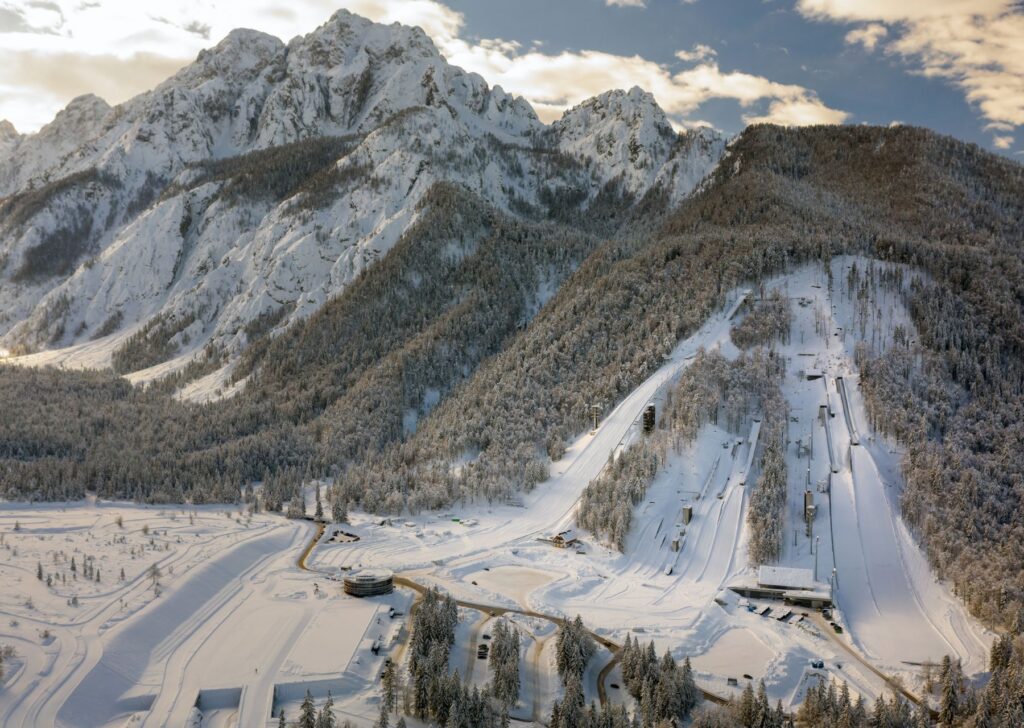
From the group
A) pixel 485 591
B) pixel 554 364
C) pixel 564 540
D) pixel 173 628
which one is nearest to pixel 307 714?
pixel 173 628

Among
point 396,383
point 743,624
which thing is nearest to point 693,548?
point 743,624

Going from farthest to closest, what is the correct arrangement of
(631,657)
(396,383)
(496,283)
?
(496,283) → (396,383) → (631,657)

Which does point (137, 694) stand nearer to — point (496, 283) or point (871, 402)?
point (871, 402)

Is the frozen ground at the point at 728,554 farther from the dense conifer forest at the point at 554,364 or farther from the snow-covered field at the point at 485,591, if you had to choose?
the dense conifer forest at the point at 554,364

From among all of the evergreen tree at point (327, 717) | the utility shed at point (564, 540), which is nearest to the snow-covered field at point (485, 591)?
the evergreen tree at point (327, 717)

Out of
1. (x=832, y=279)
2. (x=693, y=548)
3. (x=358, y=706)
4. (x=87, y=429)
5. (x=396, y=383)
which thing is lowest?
(x=358, y=706)

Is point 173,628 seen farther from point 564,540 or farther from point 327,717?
point 564,540
